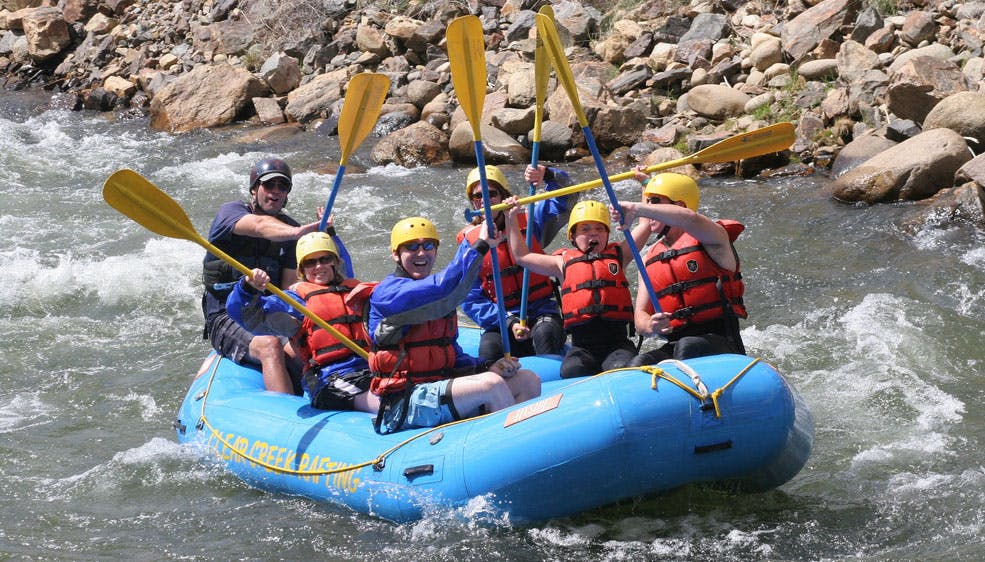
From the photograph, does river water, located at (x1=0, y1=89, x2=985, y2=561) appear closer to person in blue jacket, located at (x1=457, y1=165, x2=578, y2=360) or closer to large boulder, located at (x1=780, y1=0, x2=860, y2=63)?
person in blue jacket, located at (x1=457, y1=165, x2=578, y2=360)

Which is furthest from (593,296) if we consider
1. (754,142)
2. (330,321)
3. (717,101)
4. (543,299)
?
(717,101)

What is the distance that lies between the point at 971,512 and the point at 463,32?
297 centimetres

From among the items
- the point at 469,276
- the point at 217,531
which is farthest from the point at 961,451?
the point at 217,531

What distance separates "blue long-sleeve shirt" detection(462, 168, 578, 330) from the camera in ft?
19.2

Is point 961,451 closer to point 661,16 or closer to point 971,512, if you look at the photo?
point 971,512

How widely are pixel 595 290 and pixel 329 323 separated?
119 centimetres

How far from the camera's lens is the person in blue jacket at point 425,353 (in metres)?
4.56

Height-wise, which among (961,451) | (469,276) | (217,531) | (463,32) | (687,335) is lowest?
(961,451)

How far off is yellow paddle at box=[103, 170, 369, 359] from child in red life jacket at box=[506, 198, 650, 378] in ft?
3.14

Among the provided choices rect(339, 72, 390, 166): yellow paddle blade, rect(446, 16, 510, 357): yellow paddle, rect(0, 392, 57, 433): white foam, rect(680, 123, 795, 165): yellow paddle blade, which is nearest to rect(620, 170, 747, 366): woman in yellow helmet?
rect(680, 123, 795, 165): yellow paddle blade

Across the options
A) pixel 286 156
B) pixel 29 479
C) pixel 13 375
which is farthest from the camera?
pixel 286 156

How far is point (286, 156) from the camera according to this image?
12.3 metres

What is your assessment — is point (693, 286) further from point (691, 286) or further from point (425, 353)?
point (425, 353)

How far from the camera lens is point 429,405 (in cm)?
478
